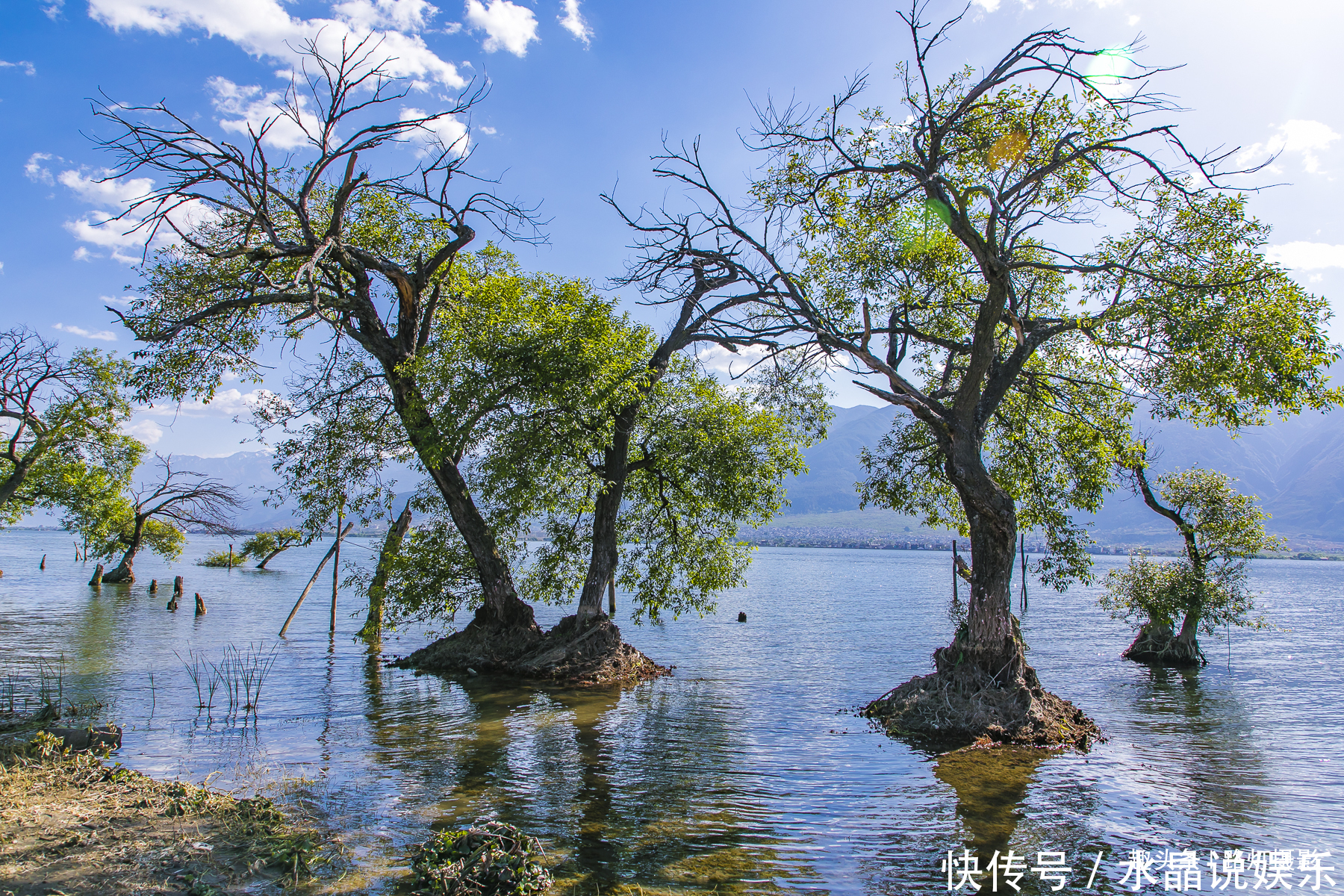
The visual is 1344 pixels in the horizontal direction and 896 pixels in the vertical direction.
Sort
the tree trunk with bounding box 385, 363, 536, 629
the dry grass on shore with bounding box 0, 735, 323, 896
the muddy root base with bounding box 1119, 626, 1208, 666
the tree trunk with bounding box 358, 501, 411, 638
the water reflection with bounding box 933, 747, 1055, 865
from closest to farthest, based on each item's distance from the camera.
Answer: the dry grass on shore with bounding box 0, 735, 323, 896, the water reflection with bounding box 933, 747, 1055, 865, the tree trunk with bounding box 385, 363, 536, 629, the tree trunk with bounding box 358, 501, 411, 638, the muddy root base with bounding box 1119, 626, 1208, 666

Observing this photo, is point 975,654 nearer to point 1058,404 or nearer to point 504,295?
point 1058,404

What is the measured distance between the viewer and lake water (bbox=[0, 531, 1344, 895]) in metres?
9.28

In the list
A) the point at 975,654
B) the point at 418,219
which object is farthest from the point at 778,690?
the point at 418,219

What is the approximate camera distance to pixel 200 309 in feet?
57.8

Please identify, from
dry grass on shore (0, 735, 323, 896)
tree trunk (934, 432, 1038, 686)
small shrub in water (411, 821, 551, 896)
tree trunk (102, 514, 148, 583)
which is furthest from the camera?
tree trunk (102, 514, 148, 583)

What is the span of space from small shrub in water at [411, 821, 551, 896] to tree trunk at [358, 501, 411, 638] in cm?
1568

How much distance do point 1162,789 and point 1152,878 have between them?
4.51m

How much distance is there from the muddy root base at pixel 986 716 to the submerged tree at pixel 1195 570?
39.8 ft

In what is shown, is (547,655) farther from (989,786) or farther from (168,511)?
(168,511)

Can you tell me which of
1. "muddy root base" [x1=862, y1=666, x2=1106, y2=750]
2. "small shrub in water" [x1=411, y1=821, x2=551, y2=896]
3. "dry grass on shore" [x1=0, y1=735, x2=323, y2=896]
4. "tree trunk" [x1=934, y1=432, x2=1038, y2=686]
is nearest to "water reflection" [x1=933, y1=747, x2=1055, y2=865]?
"muddy root base" [x1=862, y1=666, x2=1106, y2=750]

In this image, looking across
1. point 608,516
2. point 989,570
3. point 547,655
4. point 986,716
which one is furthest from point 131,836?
point 608,516

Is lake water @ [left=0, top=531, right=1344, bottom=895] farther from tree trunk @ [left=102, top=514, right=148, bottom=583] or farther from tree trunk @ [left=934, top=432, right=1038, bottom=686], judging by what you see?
tree trunk @ [left=102, top=514, right=148, bottom=583]

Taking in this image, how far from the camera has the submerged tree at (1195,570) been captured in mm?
25641

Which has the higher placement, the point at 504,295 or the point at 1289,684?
the point at 504,295
